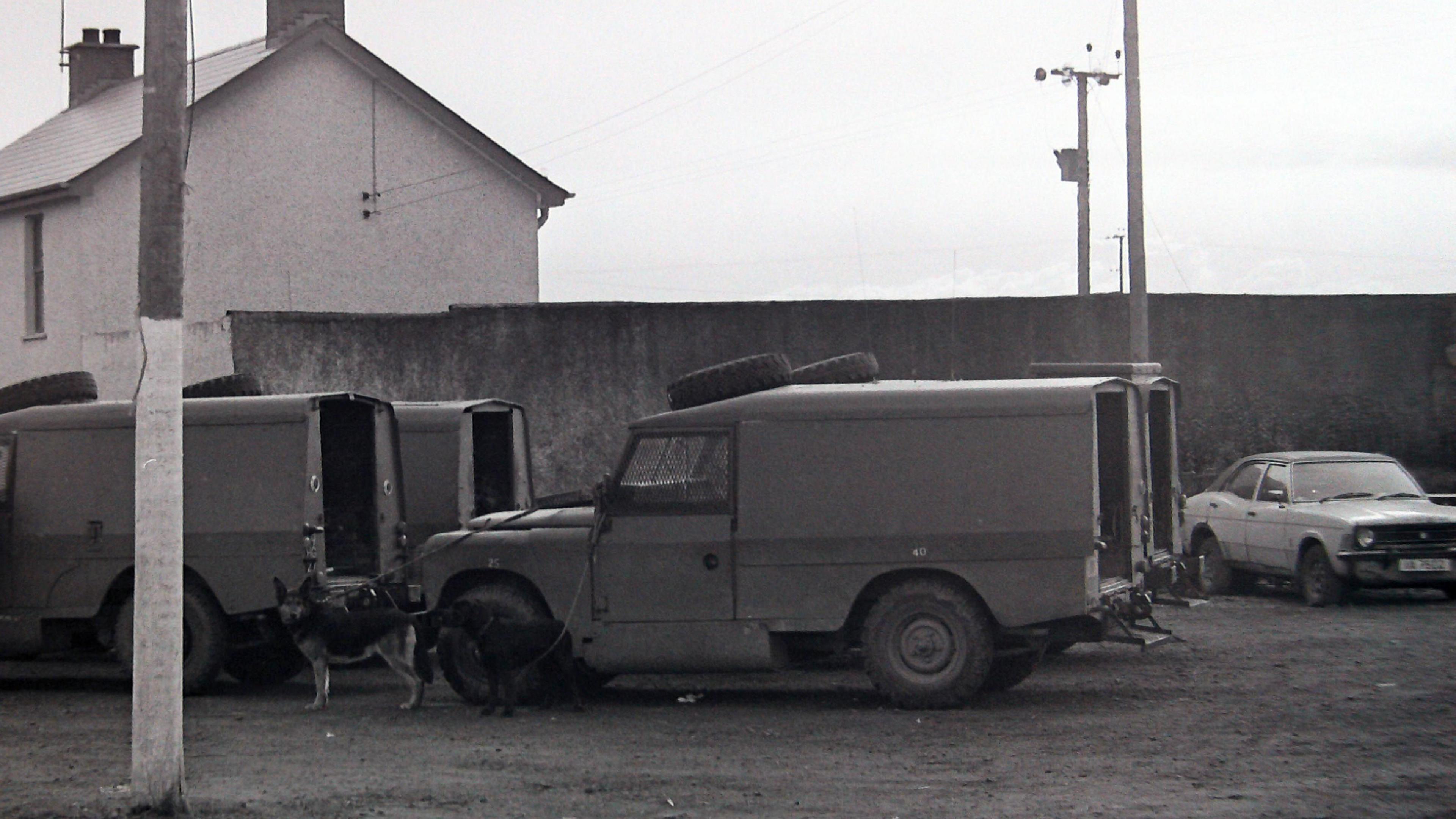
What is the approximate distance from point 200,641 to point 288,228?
15971mm

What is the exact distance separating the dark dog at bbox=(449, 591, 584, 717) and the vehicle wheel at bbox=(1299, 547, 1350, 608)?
9238mm

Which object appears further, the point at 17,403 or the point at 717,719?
the point at 17,403

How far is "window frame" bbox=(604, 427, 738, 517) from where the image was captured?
1145 cm

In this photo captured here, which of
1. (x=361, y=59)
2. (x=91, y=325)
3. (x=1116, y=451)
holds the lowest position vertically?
(x=1116, y=451)

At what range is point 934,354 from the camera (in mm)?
22422

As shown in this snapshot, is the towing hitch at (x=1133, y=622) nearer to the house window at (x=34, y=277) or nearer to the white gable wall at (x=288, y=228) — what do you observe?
the white gable wall at (x=288, y=228)

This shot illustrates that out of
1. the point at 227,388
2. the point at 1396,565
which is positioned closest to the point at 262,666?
the point at 227,388

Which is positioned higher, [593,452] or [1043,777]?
[593,452]

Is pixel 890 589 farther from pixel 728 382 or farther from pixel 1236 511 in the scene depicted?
pixel 1236 511

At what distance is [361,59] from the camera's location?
28766 mm

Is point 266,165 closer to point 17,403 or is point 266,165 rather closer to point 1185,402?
point 17,403

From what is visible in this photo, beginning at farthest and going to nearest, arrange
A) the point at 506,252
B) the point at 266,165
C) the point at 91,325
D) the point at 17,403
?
the point at 506,252 < the point at 266,165 < the point at 91,325 < the point at 17,403

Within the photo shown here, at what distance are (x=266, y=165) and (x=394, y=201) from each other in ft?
8.25

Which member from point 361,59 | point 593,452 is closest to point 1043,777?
point 593,452
